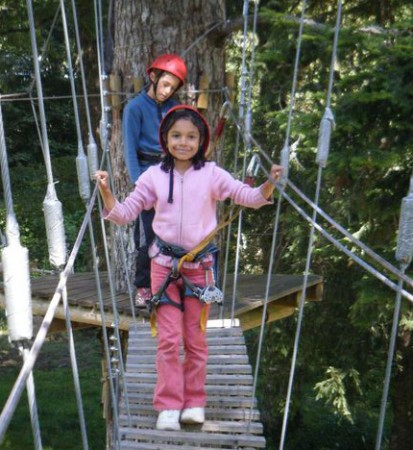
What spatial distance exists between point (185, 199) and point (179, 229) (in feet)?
0.28

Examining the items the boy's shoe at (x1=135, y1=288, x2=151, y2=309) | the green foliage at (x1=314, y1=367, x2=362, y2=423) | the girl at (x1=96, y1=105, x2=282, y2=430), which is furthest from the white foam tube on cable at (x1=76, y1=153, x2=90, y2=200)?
the green foliage at (x1=314, y1=367, x2=362, y2=423)

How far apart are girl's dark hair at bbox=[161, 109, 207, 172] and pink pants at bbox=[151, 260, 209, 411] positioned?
28cm

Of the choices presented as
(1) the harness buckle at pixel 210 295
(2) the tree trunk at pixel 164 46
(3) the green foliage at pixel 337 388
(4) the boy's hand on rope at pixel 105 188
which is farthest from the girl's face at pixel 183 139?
(3) the green foliage at pixel 337 388

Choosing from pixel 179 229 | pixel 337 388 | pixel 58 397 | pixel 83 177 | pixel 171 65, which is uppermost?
pixel 171 65

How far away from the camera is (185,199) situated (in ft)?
6.86

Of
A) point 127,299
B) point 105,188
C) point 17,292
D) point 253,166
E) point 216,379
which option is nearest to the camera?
point 17,292

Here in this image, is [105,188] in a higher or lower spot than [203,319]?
higher

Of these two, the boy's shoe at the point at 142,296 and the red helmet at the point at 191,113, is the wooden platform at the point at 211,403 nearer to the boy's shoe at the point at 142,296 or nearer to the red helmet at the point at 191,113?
the boy's shoe at the point at 142,296

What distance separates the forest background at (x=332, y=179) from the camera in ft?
9.53

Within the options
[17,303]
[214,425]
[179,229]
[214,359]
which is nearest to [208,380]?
[214,359]

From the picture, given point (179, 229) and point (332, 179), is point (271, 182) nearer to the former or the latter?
point (179, 229)

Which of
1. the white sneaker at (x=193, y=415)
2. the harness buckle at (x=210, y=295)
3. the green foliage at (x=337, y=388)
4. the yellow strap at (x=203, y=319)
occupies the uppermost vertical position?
the harness buckle at (x=210, y=295)

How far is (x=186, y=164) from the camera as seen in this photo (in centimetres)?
212

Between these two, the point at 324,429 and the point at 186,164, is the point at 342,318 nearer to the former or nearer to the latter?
the point at 324,429
